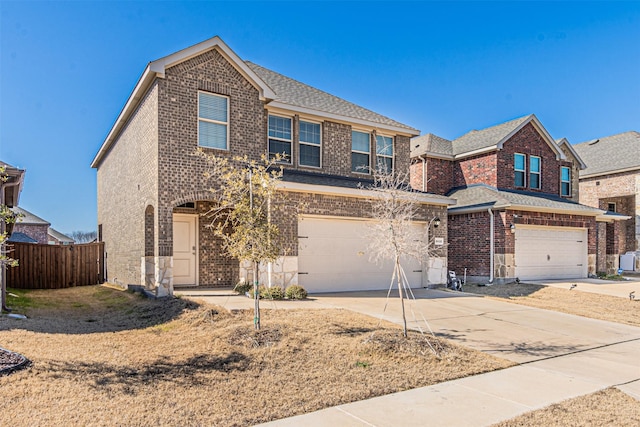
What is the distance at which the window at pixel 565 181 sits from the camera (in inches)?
836

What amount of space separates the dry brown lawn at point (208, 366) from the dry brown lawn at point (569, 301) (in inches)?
245

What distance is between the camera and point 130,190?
13969mm

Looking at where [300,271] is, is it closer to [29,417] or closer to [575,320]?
[575,320]

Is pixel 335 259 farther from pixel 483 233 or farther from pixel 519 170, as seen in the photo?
pixel 519 170

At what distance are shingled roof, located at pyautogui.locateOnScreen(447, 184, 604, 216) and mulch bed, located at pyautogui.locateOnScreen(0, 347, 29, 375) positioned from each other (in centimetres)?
1526

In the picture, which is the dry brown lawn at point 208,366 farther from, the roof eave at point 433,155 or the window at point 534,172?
the window at point 534,172

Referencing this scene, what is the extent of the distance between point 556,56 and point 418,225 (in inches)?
364

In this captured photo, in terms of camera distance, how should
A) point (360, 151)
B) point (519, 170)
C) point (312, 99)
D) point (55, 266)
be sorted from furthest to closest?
point (519, 170), point (55, 266), point (360, 151), point (312, 99)

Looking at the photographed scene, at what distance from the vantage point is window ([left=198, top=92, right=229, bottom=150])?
12.0 meters

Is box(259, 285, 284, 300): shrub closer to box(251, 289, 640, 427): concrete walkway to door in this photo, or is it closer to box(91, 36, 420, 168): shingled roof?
box(251, 289, 640, 427): concrete walkway to door

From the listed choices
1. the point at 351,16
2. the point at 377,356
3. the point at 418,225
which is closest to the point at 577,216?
the point at 418,225

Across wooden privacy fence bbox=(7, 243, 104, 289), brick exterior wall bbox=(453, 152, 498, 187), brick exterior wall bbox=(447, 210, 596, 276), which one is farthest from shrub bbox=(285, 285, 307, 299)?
brick exterior wall bbox=(453, 152, 498, 187)

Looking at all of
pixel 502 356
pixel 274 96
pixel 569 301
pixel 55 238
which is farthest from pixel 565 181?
pixel 55 238

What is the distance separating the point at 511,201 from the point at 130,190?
13934 millimetres
